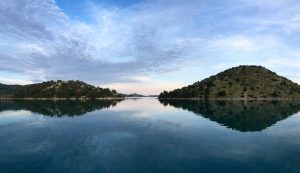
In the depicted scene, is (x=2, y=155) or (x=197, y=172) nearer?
(x=197, y=172)

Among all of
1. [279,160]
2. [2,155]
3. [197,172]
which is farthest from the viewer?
[2,155]

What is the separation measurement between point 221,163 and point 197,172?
261 inches

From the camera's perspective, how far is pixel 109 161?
46.8 meters

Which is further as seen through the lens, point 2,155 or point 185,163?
point 2,155

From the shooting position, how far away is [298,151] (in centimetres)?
5516

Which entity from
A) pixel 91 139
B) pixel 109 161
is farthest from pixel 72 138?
pixel 109 161

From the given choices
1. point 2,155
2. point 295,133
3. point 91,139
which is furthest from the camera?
point 295,133

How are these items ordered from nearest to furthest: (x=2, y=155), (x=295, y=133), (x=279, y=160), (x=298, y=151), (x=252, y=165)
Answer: (x=252, y=165) < (x=279, y=160) < (x=2, y=155) < (x=298, y=151) < (x=295, y=133)

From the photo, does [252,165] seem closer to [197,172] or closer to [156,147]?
[197,172]

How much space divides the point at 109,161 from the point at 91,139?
76.5 feet

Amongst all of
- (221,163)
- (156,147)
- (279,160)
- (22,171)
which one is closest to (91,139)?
(156,147)

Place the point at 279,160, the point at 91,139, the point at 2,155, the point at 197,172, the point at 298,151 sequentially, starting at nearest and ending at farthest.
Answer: the point at 197,172 → the point at 279,160 → the point at 2,155 → the point at 298,151 → the point at 91,139

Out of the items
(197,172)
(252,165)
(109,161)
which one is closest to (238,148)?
(252,165)

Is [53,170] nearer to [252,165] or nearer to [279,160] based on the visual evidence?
[252,165]
